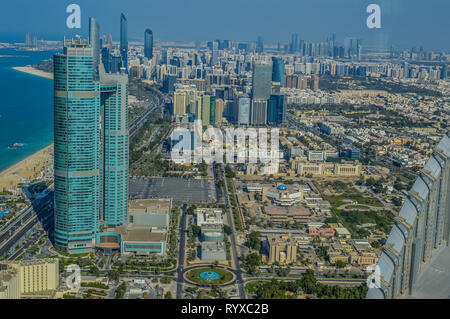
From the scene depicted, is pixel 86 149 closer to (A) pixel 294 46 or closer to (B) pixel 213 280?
(B) pixel 213 280

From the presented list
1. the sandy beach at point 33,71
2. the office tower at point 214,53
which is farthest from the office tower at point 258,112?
the sandy beach at point 33,71

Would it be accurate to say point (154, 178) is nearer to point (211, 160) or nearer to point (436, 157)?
point (211, 160)

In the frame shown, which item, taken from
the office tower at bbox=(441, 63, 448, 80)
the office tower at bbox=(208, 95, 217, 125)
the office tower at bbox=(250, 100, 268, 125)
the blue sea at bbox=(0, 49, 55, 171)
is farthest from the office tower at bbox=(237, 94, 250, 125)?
the office tower at bbox=(441, 63, 448, 80)

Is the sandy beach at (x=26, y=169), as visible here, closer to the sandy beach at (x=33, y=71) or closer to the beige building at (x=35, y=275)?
the beige building at (x=35, y=275)

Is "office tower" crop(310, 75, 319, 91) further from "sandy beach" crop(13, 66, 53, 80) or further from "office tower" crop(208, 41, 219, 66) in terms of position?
"sandy beach" crop(13, 66, 53, 80)

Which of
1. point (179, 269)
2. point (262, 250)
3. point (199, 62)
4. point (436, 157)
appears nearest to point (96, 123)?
point (179, 269)

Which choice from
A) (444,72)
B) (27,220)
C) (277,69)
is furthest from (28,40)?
(27,220)
